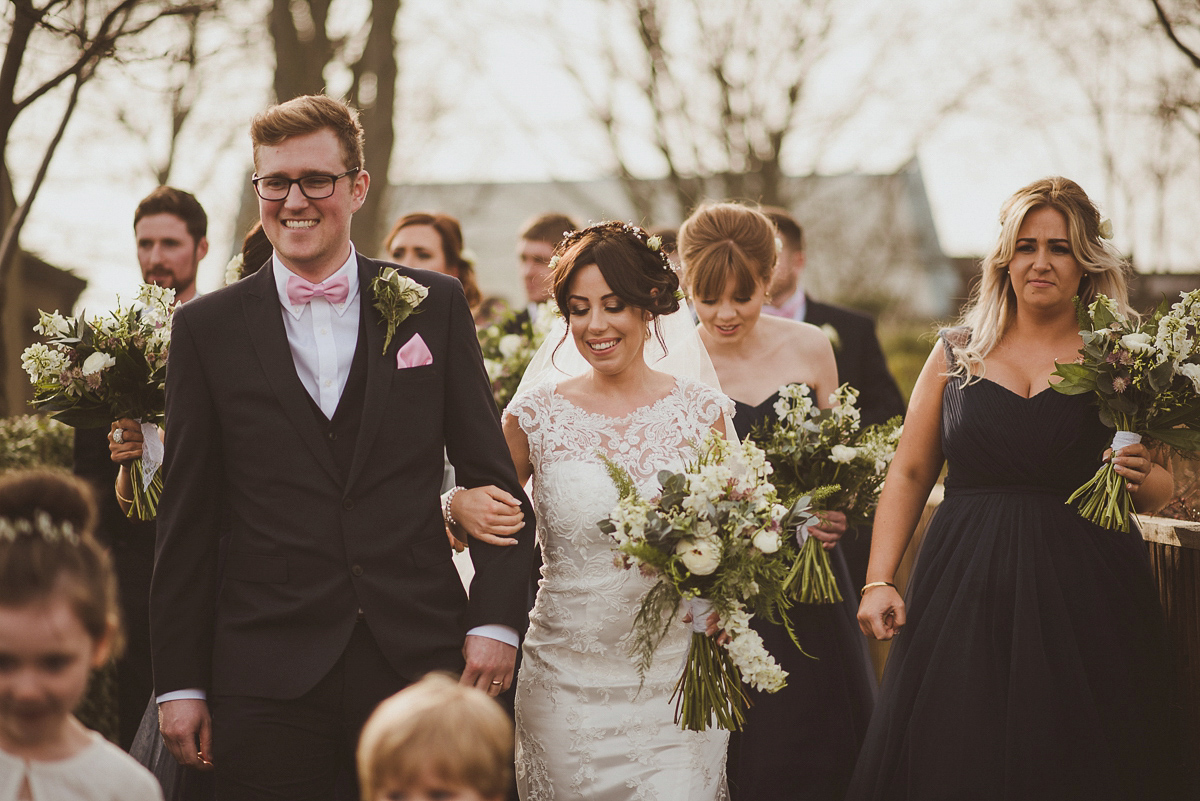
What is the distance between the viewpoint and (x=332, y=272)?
150 inches

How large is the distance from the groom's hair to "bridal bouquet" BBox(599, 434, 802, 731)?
146 centimetres

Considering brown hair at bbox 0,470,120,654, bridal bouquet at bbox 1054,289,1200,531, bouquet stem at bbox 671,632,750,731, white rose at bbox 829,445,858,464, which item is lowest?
bouquet stem at bbox 671,632,750,731

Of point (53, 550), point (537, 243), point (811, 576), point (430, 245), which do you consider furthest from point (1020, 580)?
point (537, 243)

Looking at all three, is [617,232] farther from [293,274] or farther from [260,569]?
[260,569]

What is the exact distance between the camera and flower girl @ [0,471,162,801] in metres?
2.61

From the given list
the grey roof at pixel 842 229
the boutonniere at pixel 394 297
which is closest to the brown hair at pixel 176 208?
the boutonniere at pixel 394 297

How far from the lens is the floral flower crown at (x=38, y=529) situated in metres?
2.67

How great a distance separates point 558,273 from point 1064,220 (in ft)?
6.46

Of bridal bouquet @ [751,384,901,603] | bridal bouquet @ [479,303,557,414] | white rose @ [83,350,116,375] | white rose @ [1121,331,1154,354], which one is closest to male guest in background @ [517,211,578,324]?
bridal bouquet @ [479,303,557,414]

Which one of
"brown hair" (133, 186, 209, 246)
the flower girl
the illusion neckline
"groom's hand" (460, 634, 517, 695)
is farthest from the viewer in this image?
"brown hair" (133, 186, 209, 246)

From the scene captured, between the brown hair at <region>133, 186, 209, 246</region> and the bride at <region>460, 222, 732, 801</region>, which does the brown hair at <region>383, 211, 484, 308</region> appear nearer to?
the brown hair at <region>133, 186, 209, 246</region>

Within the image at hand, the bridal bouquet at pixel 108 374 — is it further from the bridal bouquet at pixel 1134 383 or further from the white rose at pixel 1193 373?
the white rose at pixel 1193 373

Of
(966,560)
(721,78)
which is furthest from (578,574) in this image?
(721,78)

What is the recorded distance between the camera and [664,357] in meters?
5.20
